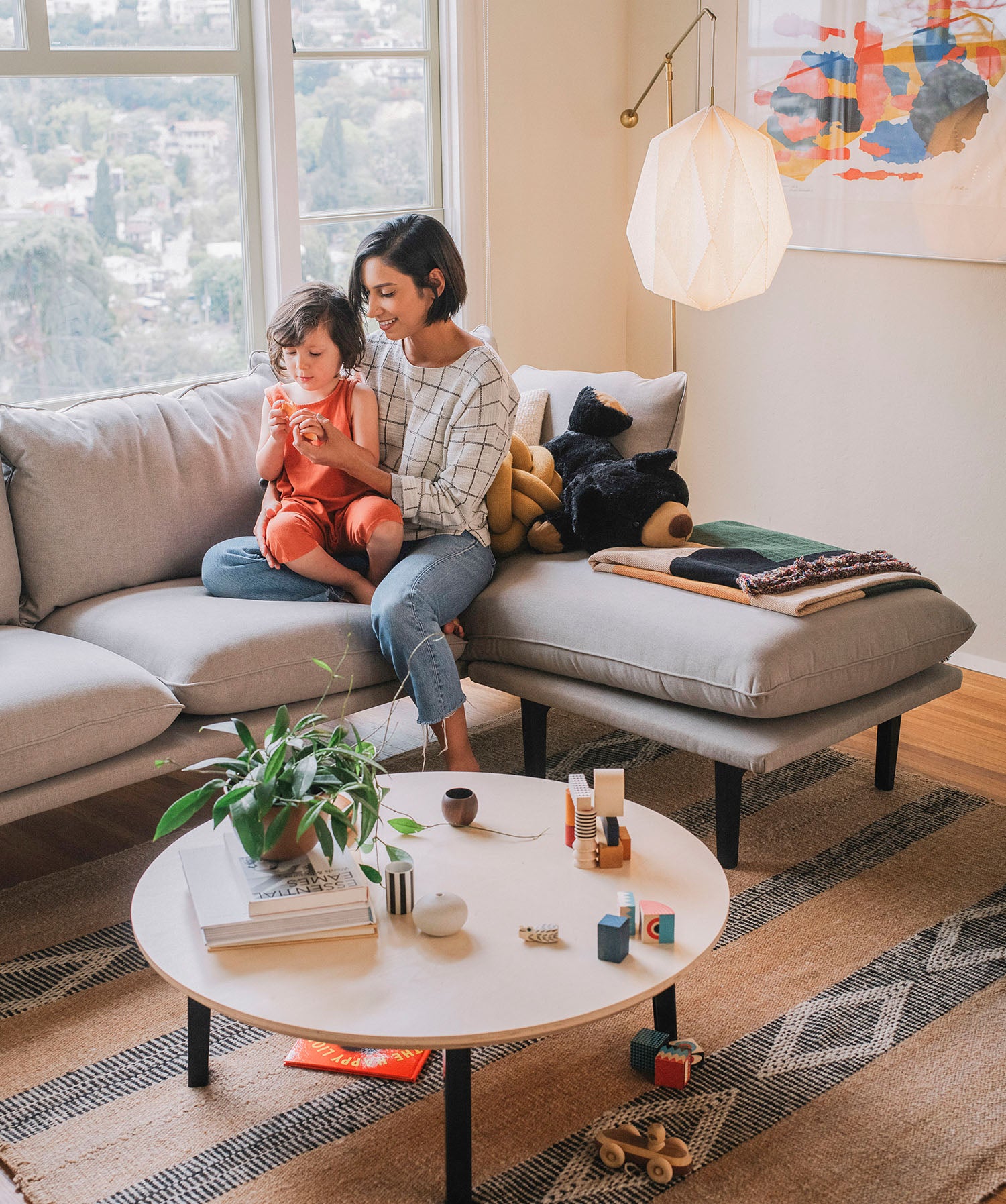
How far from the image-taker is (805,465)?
3.90 meters

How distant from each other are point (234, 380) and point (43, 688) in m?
1.10

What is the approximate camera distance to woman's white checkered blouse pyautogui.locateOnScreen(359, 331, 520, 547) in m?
2.70

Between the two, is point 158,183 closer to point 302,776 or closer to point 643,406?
point 643,406

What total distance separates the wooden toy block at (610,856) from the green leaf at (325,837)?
0.38 m

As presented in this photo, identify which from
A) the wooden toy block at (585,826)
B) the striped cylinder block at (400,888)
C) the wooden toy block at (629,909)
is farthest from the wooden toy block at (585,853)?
the striped cylinder block at (400,888)

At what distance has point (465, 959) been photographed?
1568mm

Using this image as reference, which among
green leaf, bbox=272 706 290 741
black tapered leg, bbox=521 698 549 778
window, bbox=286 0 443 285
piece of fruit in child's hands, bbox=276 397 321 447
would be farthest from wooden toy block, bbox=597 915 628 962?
window, bbox=286 0 443 285

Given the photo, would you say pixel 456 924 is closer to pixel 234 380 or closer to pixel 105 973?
pixel 105 973

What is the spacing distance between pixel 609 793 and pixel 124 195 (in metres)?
2.31

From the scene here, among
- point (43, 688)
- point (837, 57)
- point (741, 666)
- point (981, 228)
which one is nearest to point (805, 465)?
point (981, 228)

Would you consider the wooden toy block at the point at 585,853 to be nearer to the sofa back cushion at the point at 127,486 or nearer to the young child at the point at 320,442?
the young child at the point at 320,442

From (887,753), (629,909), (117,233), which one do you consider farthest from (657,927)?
(117,233)

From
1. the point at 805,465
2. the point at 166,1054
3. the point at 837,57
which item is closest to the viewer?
the point at 166,1054

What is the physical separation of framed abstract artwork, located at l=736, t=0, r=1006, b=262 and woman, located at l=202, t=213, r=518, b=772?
1375 mm
